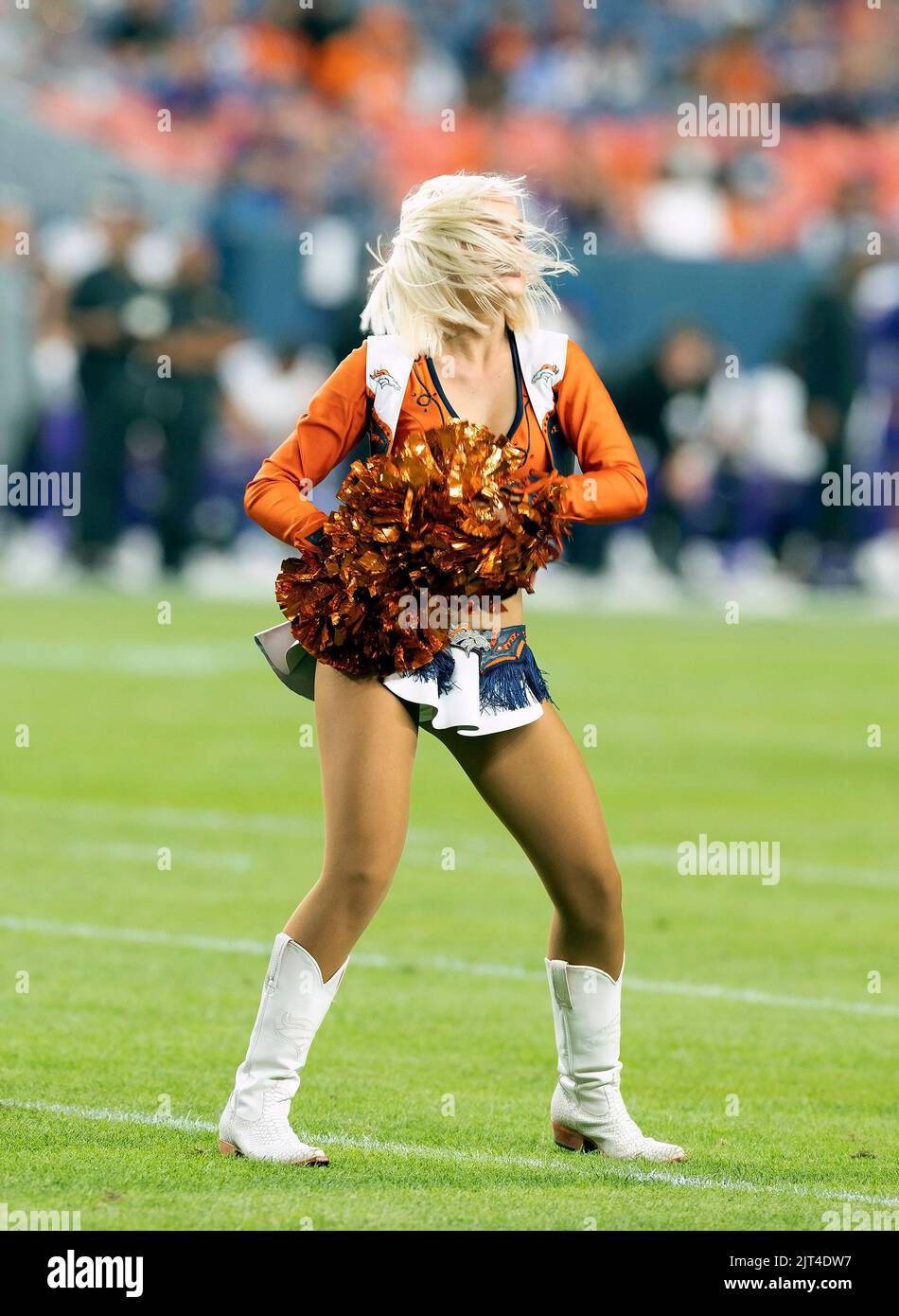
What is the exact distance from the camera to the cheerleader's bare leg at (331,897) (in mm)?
4918

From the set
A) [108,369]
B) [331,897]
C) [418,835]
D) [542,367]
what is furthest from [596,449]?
[108,369]

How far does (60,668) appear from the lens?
15.6 metres

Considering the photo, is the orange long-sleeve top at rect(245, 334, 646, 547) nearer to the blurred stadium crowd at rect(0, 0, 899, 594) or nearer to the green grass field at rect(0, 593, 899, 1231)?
the green grass field at rect(0, 593, 899, 1231)

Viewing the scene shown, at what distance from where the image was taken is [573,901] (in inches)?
203

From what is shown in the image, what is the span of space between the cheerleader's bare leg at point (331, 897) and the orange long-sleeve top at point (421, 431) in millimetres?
396

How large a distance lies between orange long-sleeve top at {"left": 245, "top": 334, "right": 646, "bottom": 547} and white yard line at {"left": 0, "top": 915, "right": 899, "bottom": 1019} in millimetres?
2584

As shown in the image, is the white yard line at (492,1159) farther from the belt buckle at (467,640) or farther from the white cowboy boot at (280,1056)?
the belt buckle at (467,640)

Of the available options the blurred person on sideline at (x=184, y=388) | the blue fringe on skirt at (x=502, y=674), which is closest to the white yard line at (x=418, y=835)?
the blue fringe on skirt at (x=502, y=674)

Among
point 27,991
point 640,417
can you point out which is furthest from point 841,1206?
point 640,417

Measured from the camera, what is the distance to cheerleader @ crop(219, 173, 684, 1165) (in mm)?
4949

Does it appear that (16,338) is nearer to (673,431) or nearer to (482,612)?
(673,431)
